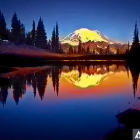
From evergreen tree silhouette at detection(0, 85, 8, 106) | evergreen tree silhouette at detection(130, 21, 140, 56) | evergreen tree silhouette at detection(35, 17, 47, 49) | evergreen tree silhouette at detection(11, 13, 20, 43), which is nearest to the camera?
evergreen tree silhouette at detection(0, 85, 8, 106)

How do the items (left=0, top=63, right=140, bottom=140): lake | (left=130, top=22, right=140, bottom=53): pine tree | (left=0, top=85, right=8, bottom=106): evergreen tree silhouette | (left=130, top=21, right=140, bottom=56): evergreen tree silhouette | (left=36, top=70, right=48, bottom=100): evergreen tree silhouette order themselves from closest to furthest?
(left=0, top=63, right=140, bottom=140): lake → (left=0, top=85, right=8, bottom=106): evergreen tree silhouette → (left=36, top=70, right=48, bottom=100): evergreen tree silhouette → (left=130, top=21, right=140, bottom=56): evergreen tree silhouette → (left=130, top=22, right=140, bottom=53): pine tree

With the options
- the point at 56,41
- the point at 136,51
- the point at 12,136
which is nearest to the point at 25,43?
the point at 56,41

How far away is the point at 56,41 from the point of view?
140875 millimetres

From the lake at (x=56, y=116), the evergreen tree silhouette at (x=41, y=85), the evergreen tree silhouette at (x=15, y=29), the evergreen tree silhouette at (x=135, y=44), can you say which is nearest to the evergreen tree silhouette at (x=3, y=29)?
the evergreen tree silhouette at (x=15, y=29)

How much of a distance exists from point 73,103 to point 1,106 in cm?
651

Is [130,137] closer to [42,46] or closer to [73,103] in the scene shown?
[73,103]

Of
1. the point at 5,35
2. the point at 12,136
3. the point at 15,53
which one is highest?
the point at 5,35

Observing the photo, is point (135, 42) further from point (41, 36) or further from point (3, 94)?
point (3, 94)

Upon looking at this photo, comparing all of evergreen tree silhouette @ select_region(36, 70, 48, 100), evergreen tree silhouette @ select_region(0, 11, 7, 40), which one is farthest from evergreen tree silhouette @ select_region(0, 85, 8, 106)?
evergreen tree silhouette @ select_region(0, 11, 7, 40)

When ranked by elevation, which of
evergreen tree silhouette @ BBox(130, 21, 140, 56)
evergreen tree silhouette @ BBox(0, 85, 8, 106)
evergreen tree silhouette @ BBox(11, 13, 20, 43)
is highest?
evergreen tree silhouette @ BBox(11, 13, 20, 43)

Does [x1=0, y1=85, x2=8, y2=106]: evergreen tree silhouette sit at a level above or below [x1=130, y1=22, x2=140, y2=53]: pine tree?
below

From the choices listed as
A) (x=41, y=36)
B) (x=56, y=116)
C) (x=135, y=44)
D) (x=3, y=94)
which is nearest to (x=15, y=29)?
(x=41, y=36)

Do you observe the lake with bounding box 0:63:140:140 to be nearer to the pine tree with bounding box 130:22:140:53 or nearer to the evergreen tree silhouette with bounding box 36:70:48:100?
the evergreen tree silhouette with bounding box 36:70:48:100

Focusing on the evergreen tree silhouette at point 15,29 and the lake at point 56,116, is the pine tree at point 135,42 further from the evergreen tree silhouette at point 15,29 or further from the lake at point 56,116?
the lake at point 56,116
